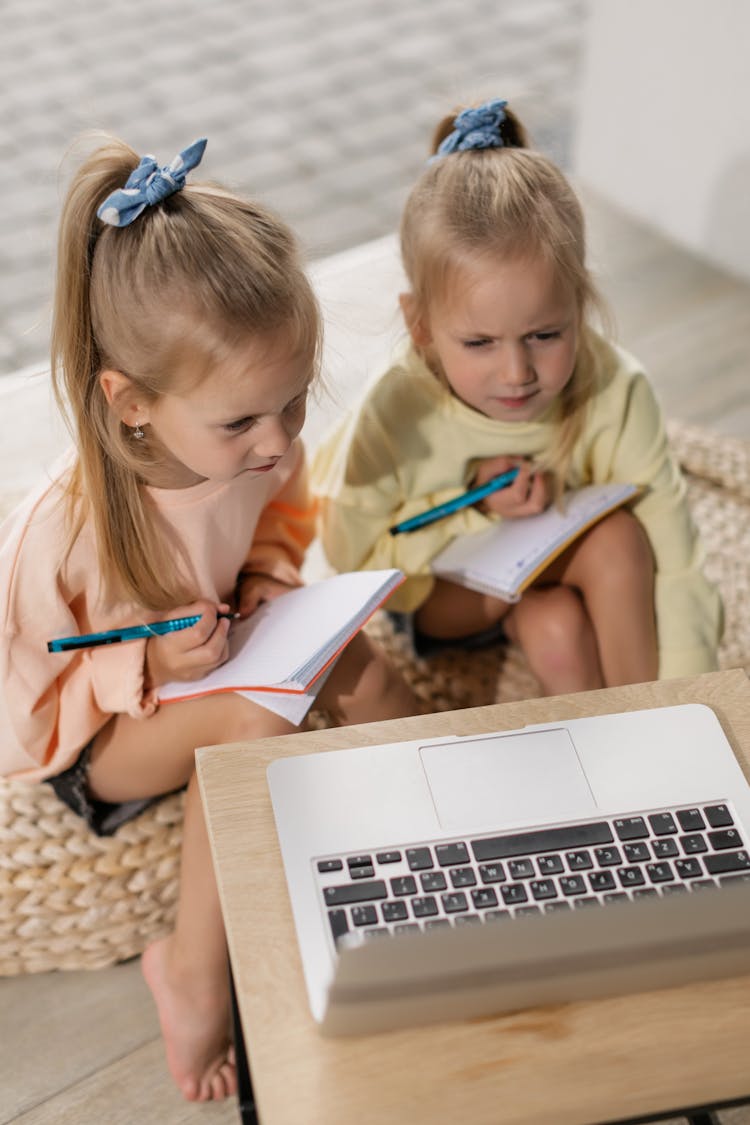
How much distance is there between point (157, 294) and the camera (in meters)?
1.02

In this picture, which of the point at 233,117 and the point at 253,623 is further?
the point at 233,117

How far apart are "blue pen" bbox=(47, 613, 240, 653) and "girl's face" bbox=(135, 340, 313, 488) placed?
0.14 metres

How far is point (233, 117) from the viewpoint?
8.52ft

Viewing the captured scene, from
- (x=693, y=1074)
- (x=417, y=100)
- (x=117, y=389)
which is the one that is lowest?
(x=417, y=100)

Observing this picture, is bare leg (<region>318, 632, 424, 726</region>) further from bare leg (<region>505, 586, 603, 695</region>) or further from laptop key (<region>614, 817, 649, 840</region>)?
laptop key (<region>614, 817, 649, 840</region>)

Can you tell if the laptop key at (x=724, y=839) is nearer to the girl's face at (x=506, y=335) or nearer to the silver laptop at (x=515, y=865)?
the silver laptop at (x=515, y=865)

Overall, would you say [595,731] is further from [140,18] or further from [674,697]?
[140,18]

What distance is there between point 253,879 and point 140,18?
245cm

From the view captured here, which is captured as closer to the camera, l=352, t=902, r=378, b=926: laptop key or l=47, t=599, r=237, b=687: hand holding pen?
l=352, t=902, r=378, b=926: laptop key

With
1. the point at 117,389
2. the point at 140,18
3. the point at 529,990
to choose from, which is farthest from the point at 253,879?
the point at 140,18

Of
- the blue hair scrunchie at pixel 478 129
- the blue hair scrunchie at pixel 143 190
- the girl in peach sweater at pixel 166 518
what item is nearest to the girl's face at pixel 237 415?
the girl in peach sweater at pixel 166 518

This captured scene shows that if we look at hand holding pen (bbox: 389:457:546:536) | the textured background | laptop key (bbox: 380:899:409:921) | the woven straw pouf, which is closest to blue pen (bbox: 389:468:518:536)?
hand holding pen (bbox: 389:457:546:536)

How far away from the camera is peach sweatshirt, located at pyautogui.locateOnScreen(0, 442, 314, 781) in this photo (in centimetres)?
112

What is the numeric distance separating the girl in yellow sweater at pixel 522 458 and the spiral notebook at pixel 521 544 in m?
0.02
